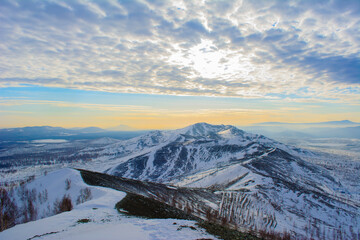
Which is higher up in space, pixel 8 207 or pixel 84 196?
pixel 84 196

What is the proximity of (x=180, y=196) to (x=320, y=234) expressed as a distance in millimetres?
49700

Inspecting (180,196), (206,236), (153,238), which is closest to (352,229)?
(180,196)

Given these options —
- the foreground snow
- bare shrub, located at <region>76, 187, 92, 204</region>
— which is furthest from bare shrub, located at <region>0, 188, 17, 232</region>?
the foreground snow

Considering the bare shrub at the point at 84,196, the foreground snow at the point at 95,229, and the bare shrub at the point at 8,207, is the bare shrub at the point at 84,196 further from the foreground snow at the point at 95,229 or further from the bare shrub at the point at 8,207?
the foreground snow at the point at 95,229

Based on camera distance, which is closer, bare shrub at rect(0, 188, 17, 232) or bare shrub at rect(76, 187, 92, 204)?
bare shrub at rect(0, 188, 17, 232)

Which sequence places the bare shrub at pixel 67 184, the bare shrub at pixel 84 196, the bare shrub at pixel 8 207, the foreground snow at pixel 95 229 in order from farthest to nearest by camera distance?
the bare shrub at pixel 67 184, the bare shrub at pixel 84 196, the bare shrub at pixel 8 207, the foreground snow at pixel 95 229

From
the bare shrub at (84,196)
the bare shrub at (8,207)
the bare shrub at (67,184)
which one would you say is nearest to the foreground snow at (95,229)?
the bare shrub at (84,196)

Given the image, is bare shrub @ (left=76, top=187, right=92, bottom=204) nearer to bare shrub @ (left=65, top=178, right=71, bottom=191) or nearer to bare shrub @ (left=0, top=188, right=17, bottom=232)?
bare shrub @ (left=65, top=178, right=71, bottom=191)

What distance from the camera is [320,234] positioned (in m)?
62.6

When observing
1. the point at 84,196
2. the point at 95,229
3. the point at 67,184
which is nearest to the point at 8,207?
the point at 67,184

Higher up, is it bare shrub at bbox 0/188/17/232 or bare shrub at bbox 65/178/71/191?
bare shrub at bbox 65/178/71/191

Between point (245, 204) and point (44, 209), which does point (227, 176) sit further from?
point (44, 209)

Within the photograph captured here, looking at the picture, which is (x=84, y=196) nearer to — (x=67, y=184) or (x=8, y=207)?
(x=67, y=184)

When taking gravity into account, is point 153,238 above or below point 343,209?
above
